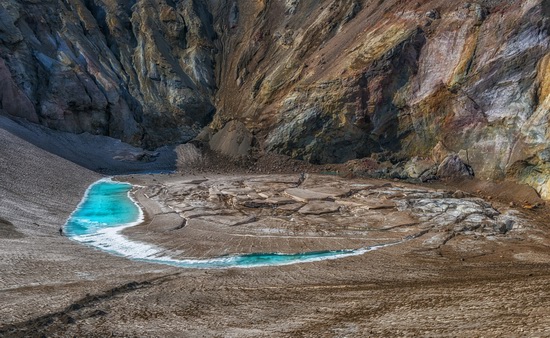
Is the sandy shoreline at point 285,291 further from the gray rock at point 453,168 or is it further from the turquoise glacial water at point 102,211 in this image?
the gray rock at point 453,168

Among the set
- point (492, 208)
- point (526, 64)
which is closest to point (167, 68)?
point (526, 64)

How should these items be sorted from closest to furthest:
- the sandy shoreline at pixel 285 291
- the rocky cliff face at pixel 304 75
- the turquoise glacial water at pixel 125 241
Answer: the sandy shoreline at pixel 285 291
the turquoise glacial water at pixel 125 241
the rocky cliff face at pixel 304 75

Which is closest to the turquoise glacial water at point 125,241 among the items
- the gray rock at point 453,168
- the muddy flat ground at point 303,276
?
the muddy flat ground at point 303,276

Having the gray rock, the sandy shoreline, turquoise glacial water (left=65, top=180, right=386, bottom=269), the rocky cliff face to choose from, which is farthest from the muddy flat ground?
the rocky cliff face

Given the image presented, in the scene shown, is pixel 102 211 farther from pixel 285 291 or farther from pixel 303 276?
pixel 285 291

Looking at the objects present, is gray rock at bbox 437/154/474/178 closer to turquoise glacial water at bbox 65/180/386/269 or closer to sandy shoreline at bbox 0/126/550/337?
sandy shoreline at bbox 0/126/550/337

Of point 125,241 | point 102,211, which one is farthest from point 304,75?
point 125,241
